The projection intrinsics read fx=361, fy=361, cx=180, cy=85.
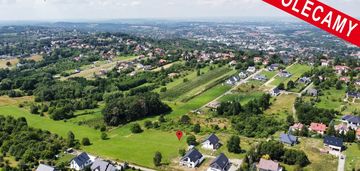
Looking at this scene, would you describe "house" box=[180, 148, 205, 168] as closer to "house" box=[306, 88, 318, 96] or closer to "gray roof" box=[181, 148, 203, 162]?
"gray roof" box=[181, 148, 203, 162]

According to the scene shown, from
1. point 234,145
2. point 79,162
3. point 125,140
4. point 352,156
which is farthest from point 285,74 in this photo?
point 79,162

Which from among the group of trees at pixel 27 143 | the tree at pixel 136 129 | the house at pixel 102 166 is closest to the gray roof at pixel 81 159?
the house at pixel 102 166

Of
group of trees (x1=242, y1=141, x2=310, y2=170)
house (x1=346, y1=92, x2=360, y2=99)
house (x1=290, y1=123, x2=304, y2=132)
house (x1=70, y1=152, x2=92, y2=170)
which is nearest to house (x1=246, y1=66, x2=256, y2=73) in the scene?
house (x1=346, y1=92, x2=360, y2=99)

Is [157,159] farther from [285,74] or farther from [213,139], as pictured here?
[285,74]

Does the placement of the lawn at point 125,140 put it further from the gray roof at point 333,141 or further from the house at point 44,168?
the gray roof at point 333,141

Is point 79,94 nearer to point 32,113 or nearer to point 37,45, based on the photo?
point 32,113

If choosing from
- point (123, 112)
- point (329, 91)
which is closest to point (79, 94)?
point (123, 112)
